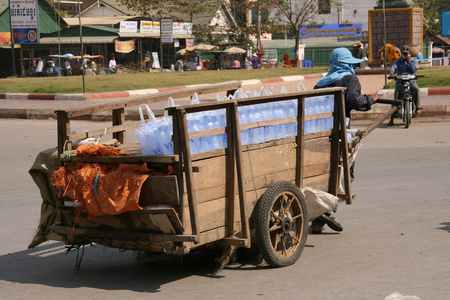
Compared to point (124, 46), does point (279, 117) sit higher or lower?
lower

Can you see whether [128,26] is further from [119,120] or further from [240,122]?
[240,122]

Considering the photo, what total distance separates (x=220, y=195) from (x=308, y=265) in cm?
103

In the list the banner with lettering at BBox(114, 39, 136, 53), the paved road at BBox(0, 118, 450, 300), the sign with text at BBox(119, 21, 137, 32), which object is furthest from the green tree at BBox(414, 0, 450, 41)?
the paved road at BBox(0, 118, 450, 300)

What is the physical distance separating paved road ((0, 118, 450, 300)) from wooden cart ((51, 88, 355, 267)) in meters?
0.29

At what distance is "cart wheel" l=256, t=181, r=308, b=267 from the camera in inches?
200

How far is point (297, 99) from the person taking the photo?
18.3 feet

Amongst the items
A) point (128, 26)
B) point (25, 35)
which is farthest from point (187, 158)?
point (128, 26)

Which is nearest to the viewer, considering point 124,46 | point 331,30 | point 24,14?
point 24,14

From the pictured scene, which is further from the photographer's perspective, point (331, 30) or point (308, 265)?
point (331, 30)

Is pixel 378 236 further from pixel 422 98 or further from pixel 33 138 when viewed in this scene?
pixel 422 98

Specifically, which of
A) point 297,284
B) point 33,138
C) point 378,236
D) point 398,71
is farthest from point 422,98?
point 297,284

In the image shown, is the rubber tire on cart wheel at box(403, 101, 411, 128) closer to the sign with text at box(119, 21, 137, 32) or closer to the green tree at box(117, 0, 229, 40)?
the sign with text at box(119, 21, 137, 32)

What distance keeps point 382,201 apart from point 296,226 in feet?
8.95

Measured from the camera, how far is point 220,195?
490 cm
